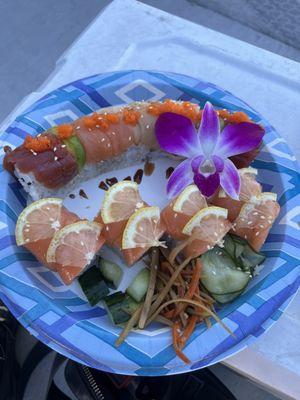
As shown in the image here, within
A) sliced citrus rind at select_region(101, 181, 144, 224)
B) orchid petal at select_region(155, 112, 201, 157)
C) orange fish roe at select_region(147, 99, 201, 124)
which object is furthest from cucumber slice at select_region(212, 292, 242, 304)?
orange fish roe at select_region(147, 99, 201, 124)

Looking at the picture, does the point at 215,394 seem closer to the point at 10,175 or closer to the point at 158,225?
the point at 158,225

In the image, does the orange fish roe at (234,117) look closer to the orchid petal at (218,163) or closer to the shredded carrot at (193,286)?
the orchid petal at (218,163)

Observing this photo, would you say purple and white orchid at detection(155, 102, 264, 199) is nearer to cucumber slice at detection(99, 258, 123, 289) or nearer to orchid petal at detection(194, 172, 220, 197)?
orchid petal at detection(194, 172, 220, 197)

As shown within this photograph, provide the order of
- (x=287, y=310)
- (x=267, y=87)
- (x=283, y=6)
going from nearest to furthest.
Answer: (x=287, y=310) < (x=267, y=87) < (x=283, y=6)

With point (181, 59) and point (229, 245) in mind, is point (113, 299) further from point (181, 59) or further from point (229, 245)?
point (181, 59)

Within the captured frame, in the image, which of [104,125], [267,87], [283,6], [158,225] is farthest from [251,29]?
[158,225]

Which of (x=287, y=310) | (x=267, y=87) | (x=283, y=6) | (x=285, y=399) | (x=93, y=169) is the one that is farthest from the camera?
(x=283, y=6)

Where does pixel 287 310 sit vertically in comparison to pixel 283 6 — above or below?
below

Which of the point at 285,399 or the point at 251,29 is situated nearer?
the point at 285,399
